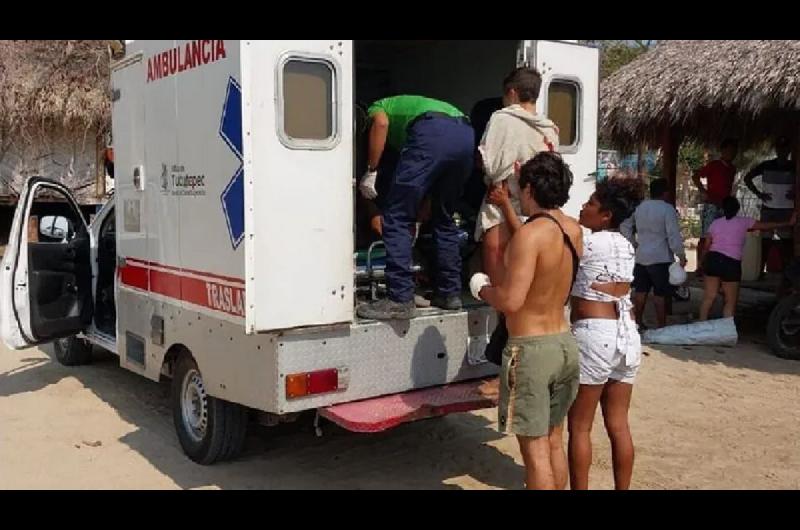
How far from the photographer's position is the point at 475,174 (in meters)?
5.61

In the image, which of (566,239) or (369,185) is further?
(369,185)

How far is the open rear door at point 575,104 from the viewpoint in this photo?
5.20 meters

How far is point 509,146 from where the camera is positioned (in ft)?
14.3

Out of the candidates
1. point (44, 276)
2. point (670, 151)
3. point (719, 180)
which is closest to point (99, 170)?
point (44, 276)

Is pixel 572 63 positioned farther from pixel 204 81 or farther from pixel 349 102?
pixel 204 81

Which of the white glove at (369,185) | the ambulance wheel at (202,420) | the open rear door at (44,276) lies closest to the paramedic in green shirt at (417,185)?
the white glove at (369,185)

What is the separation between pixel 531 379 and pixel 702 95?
268 inches

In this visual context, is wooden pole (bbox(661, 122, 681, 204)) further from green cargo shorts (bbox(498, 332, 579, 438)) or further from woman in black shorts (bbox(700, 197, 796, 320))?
green cargo shorts (bbox(498, 332, 579, 438))

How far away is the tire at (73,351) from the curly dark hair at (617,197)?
5.48 meters

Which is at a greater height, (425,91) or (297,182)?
(425,91)

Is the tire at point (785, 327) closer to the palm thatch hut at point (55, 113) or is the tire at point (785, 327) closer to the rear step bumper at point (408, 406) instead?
the rear step bumper at point (408, 406)

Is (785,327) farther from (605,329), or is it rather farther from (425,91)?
(605,329)

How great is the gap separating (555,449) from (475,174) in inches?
91.8

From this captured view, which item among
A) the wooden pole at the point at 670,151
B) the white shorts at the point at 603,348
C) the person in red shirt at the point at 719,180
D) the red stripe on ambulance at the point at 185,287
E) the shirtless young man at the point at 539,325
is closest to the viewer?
the shirtless young man at the point at 539,325
